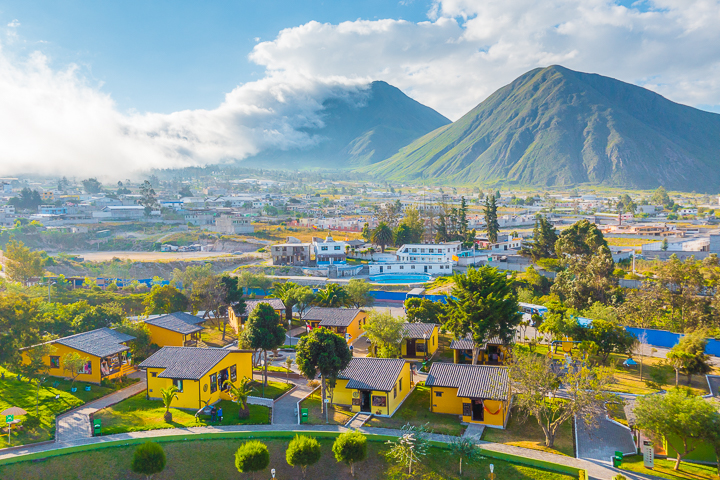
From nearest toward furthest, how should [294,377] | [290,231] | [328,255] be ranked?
[294,377] < [328,255] < [290,231]

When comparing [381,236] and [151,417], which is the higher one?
[381,236]

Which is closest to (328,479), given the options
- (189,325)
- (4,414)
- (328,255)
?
(4,414)

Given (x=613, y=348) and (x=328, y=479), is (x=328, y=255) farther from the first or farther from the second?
(x=328, y=479)

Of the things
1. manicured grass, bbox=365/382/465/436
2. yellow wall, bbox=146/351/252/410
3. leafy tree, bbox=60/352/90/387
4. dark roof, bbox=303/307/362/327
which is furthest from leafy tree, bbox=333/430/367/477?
dark roof, bbox=303/307/362/327

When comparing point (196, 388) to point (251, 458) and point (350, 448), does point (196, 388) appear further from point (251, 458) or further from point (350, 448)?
point (350, 448)

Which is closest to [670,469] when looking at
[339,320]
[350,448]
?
[350,448]
